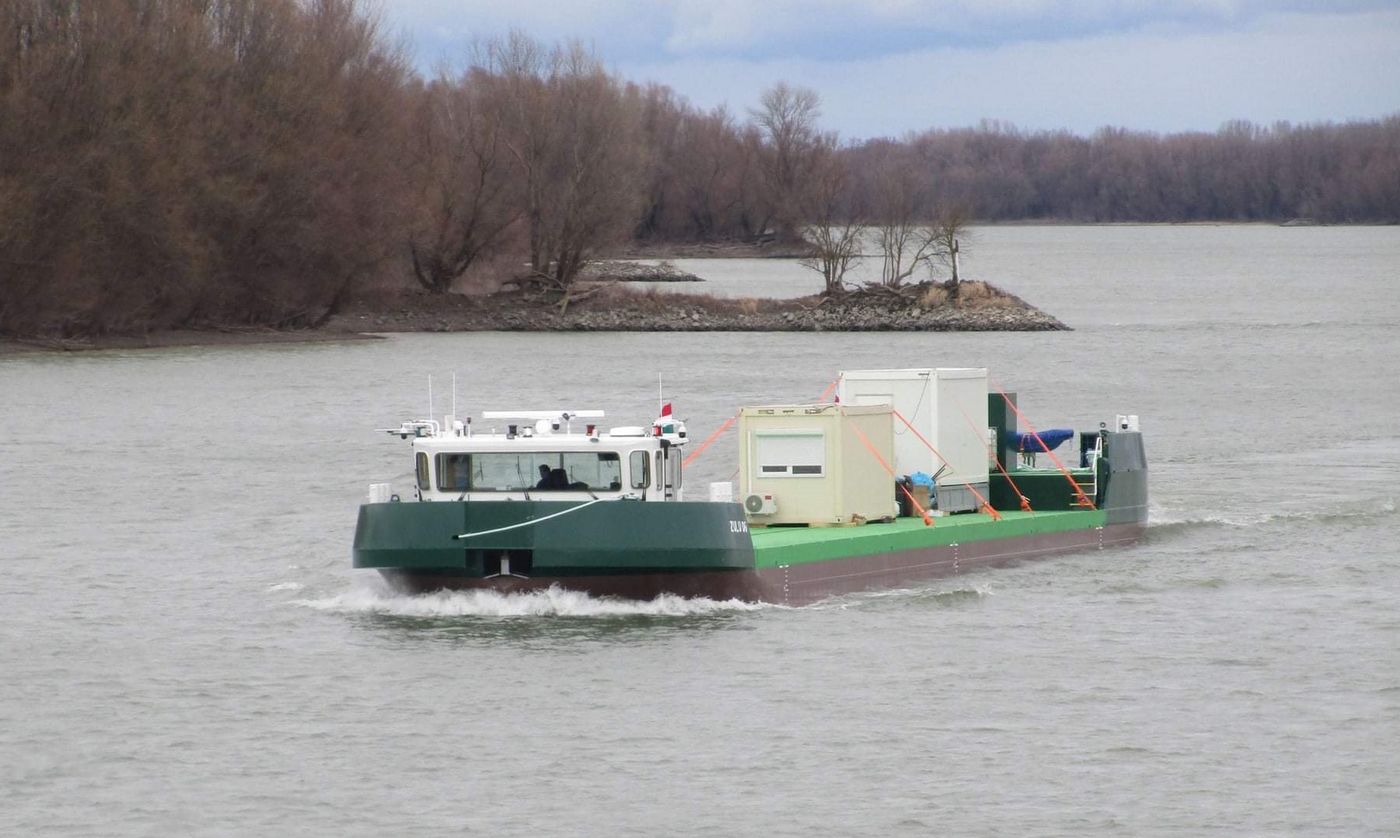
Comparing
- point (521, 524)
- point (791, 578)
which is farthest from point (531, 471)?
point (791, 578)

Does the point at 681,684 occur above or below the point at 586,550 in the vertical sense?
below

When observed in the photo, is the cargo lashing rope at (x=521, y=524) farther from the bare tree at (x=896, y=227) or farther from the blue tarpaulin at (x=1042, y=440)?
the bare tree at (x=896, y=227)

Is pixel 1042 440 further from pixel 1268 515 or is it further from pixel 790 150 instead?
pixel 790 150

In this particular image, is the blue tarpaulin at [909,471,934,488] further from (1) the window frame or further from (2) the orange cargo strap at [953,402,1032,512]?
(1) the window frame

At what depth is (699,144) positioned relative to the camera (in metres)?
188

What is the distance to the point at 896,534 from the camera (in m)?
27.3

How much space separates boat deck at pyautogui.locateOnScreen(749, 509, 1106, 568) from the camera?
83.9 ft

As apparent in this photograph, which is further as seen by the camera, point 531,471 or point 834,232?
point 834,232

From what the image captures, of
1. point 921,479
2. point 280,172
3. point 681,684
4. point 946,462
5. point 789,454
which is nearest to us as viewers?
point 681,684

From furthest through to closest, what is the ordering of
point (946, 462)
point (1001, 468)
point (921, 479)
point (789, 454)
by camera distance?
point (1001, 468) → point (946, 462) → point (921, 479) → point (789, 454)

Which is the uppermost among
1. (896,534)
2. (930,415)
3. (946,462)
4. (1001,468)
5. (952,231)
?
(952,231)

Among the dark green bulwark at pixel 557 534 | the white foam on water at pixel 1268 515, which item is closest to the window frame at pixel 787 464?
the dark green bulwark at pixel 557 534

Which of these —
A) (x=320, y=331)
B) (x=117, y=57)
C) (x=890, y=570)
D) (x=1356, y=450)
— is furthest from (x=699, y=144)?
(x=890, y=570)

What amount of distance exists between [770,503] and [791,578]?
265 cm
